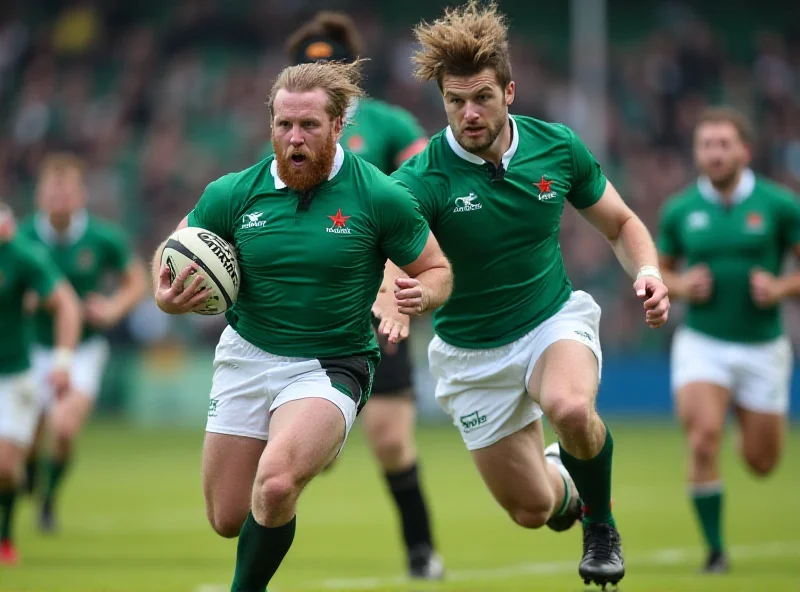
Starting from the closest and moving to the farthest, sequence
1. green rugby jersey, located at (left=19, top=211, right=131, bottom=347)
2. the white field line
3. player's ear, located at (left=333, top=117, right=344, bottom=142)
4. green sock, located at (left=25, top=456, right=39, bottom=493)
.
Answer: player's ear, located at (left=333, top=117, right=344, bottom=142) < the white field line < green sock, located at (left=25, top=456, right=39, bottom=493) < green rugby jersey, located at (left=19, top=211, right=131, bottom=347)

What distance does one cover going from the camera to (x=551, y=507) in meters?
7.11

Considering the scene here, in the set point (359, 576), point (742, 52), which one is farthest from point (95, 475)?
point (742, 52)

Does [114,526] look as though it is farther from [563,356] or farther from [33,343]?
[563,356]

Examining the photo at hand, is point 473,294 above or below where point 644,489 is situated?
above

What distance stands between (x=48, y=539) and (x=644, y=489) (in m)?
6.19

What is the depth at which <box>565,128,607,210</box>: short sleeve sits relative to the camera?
22.2 feet

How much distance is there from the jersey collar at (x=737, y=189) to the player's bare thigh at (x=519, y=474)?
11.8ft

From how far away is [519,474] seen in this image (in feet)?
23.0

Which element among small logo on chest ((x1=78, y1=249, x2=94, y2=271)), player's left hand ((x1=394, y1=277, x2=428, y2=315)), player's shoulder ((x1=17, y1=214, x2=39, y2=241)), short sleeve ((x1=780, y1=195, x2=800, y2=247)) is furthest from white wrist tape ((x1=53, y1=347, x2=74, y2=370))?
short sleeve ((x1=780, y1=195, x2=800, y2=247))

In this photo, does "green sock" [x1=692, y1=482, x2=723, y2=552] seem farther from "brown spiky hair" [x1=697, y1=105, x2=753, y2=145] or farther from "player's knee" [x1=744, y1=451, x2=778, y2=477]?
"brown spiky hair" [x1=697, y1=105, x2=753, y2=145]

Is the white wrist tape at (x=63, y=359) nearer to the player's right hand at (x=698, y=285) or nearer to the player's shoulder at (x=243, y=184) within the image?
the player's shoulder at (x=243, y=184)

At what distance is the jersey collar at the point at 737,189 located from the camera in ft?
32.7

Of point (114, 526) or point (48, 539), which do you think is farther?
point (114, 526)

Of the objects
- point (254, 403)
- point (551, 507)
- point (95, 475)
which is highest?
point (254, 403)
